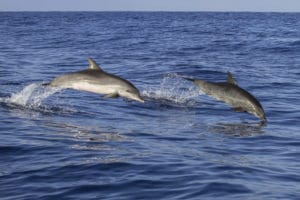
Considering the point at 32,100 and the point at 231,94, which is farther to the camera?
the point at 32,100

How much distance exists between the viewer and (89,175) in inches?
387

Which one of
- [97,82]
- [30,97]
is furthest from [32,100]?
[97,82]

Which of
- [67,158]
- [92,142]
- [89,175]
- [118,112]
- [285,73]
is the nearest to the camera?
[89,175]

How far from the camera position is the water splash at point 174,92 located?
739 inches

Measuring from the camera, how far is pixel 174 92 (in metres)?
20.7

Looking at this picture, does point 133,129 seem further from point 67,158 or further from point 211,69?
point 211,69

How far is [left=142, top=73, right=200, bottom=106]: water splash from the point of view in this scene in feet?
61.6

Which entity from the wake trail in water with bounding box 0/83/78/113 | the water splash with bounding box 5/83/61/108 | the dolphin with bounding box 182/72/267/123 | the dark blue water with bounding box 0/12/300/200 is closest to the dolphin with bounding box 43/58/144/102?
the dark blue water with bounding box 0/12/300/200

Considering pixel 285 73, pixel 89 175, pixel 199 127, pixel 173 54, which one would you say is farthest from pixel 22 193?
pixel 173 54

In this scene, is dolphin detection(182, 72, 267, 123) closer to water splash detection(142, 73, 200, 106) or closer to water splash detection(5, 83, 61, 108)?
water splash detection(142, 73, 200, 106)

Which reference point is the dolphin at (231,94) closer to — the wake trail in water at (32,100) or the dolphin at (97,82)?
the dolphin at (97,82)

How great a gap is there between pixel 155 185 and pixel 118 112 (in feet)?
23.4

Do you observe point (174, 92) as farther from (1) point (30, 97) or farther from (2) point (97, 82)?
(2) point (97, 82)

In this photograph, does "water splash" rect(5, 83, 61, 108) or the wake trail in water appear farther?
"water splash" rect(5, 83, 61, 108)
